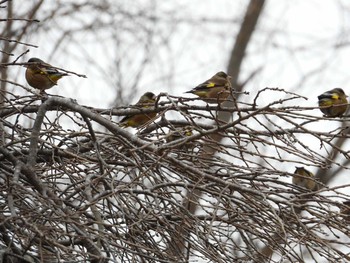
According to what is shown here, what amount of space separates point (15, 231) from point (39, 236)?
0.39 meters

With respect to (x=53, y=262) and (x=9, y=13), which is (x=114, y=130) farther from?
(x=9, y=13)

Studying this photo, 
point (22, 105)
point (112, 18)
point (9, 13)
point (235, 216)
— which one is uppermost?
point (112, 18)

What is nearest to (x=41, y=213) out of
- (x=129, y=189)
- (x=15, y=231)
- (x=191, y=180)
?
(x=15, y=231)

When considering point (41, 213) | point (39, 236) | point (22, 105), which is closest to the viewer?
point (39, 236)

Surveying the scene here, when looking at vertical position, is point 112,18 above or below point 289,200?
above

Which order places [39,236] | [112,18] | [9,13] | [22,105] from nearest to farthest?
[39,236] < [22,105] < [9,13] < [112,18]

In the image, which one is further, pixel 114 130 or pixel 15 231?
pixel 114 130

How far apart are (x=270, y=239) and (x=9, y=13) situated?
8.84 m

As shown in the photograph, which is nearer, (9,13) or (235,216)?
(235,216)

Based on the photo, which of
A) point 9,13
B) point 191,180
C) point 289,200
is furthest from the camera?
point 9,13

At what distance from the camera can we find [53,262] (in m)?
4.62

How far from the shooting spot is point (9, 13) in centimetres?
1270

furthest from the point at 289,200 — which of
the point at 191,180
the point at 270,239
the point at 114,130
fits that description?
the point at 114,130

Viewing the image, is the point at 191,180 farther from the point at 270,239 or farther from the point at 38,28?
the point at 38,28
